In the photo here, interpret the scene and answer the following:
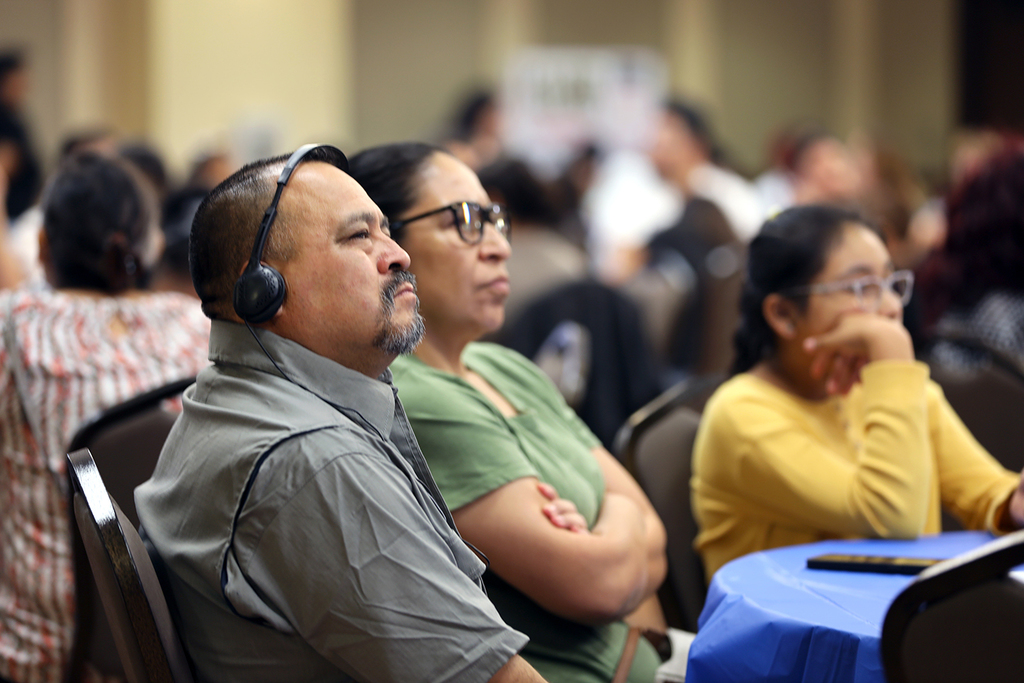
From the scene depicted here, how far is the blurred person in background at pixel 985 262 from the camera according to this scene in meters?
2.58

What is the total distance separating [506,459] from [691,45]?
879cm

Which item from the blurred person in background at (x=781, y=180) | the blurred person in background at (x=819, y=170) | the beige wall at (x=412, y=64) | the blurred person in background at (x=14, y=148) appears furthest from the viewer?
the beige wall at (x=412, y=64)

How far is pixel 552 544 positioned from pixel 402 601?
1.33 feet

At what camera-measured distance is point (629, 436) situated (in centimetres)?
187

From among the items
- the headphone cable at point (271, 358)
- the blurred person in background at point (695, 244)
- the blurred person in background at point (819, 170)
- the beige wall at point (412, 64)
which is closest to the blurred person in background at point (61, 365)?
the headphone cable at point (271, 358)

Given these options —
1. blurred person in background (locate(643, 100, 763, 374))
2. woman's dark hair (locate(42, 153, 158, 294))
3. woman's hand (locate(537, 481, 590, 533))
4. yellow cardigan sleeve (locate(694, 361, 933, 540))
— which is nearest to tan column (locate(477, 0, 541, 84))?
blurred person in background (locate(643, 100, 763, 374))

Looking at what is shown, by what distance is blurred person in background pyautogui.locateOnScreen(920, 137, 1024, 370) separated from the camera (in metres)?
2.58

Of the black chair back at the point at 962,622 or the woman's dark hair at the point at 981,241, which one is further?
the woman's dark hair at the point at 981,241

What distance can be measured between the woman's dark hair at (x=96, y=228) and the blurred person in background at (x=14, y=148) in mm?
3342

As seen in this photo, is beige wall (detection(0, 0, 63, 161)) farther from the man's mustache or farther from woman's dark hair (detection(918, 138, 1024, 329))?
the man's mustache

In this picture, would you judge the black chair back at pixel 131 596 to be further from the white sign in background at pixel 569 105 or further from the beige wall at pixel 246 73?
the white sign in background at pixel 569 105

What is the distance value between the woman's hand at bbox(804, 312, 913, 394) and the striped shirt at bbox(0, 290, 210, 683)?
1.22 meters

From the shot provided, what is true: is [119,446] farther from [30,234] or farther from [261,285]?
[30,234]

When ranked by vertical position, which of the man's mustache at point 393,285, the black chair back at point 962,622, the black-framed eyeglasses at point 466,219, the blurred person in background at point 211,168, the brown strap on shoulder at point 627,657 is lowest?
the brown strap on shoulder at point 627,657
